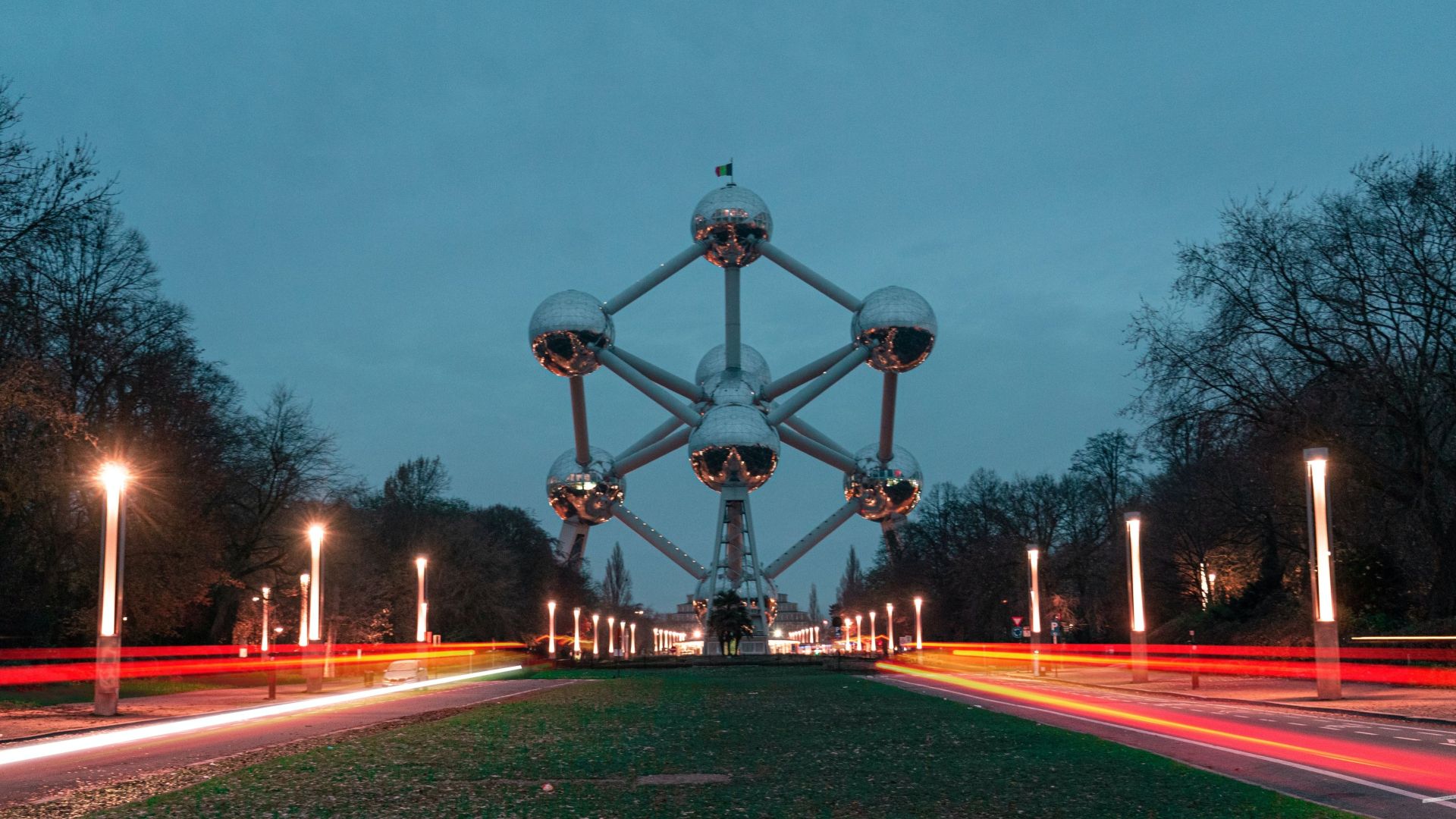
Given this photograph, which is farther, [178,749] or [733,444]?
[733,444]

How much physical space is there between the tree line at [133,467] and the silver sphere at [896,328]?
112ft

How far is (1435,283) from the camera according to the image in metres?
29.8

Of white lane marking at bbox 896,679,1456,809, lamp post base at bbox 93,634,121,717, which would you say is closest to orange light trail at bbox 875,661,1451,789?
white lane marking at bbox 896,679,1456,809

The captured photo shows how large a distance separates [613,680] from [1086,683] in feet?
48.6

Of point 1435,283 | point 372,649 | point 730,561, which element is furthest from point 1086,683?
point 730,561

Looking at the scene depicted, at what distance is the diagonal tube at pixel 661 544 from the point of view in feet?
304

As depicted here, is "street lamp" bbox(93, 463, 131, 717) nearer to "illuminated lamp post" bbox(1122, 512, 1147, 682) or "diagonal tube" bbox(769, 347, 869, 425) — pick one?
"illuminated lamp post" bbox(1122, 512, 1147, 682)

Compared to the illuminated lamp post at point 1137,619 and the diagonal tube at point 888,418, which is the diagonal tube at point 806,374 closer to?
the diagonal tube at point 888,418

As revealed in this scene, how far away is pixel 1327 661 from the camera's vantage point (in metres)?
22.5

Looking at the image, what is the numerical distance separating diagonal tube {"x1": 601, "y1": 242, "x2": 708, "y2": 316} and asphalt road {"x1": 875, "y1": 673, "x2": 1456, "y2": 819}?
2253 inches

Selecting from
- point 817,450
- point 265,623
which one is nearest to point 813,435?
point 817,450

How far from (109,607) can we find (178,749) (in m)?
8.74

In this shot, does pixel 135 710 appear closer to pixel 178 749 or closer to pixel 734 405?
pixel 178 749

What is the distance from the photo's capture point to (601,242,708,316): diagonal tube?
81.0 m
